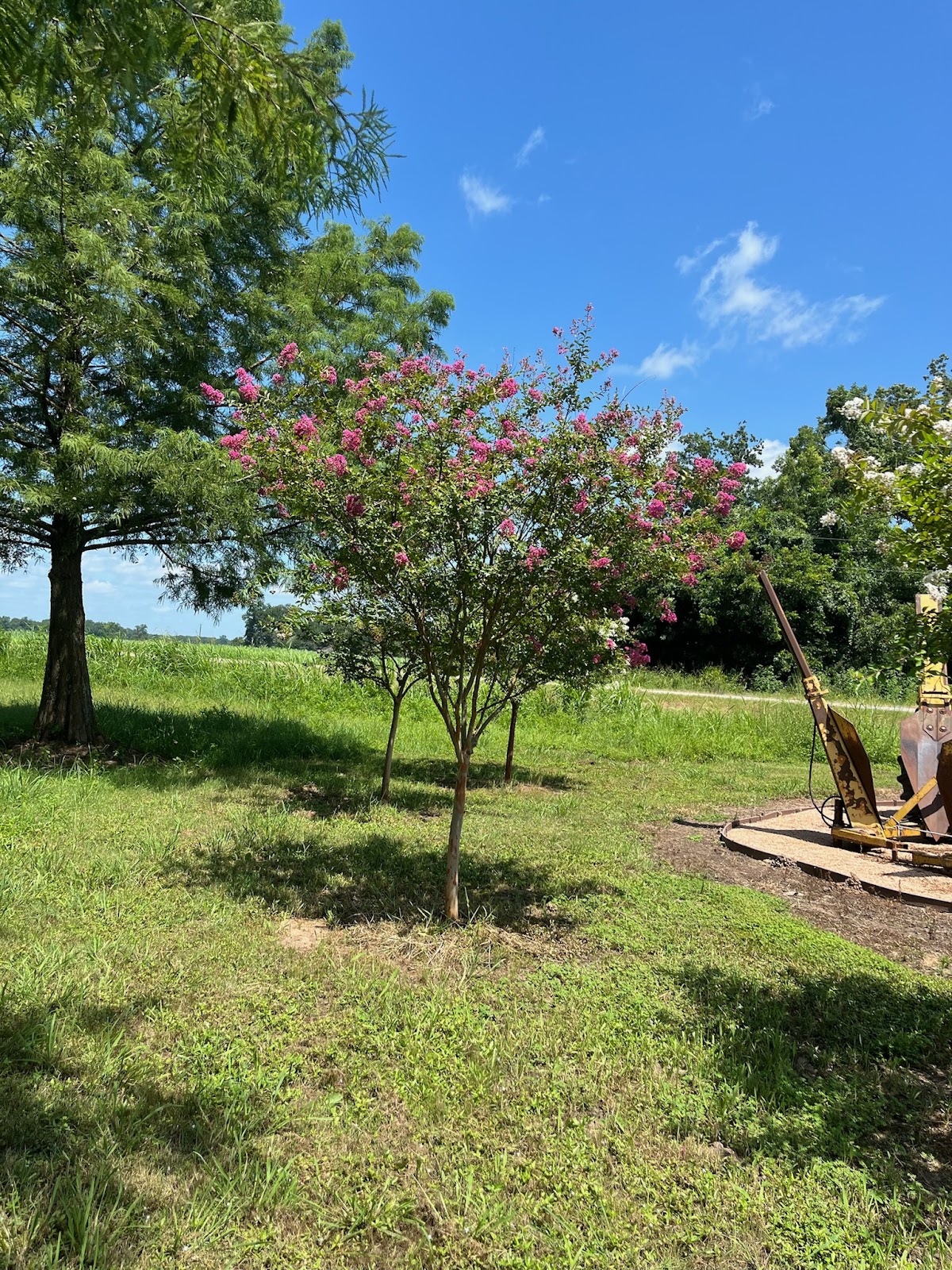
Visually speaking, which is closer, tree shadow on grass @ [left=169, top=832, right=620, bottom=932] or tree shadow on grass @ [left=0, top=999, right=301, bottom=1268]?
tree shadow on grass @ [left=0, top=999, right=301, bottom=1268]

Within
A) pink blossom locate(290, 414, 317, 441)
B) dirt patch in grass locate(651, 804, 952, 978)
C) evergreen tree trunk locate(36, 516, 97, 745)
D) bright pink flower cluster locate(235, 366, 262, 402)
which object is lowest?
dirt patch in grass locate(651, 804, 952, 978)

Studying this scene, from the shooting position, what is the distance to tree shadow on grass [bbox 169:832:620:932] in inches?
180

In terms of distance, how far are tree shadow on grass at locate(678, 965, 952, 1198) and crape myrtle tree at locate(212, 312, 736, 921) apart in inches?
70.0

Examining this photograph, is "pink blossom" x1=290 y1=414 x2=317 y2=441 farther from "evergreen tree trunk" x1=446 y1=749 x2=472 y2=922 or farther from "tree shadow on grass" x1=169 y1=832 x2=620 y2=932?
"tree shadow on grass" x1=169 y1=832 x2=620 y2=932

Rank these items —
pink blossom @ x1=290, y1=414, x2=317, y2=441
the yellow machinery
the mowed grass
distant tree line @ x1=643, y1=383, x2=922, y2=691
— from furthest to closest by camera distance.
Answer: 1. distant tree line @ x1=643, y1=383, x2=922, y2=691
2. the yellow machinery
3. pink blossom @ x1=290, y1=414, x2=317, y2=441
4. the mowed grass

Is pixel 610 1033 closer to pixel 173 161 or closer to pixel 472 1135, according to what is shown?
pixel 472 1135

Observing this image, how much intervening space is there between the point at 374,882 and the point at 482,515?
2.75 metres

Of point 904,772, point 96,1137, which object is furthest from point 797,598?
point 96,1137

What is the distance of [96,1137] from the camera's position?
2.29m

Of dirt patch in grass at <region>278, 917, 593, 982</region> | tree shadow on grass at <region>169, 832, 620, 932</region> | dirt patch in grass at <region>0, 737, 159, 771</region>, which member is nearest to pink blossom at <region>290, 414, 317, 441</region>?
tree shadow on grass at <region>169, 832, 620, 932</region>

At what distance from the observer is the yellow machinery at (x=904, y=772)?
6.25 m

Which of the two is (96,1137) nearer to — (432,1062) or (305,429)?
(432,1062)

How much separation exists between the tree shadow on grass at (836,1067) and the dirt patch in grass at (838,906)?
0.60 metres

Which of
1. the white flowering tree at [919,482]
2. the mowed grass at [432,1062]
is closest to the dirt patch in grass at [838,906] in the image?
the mowed grass at [432,1062]
